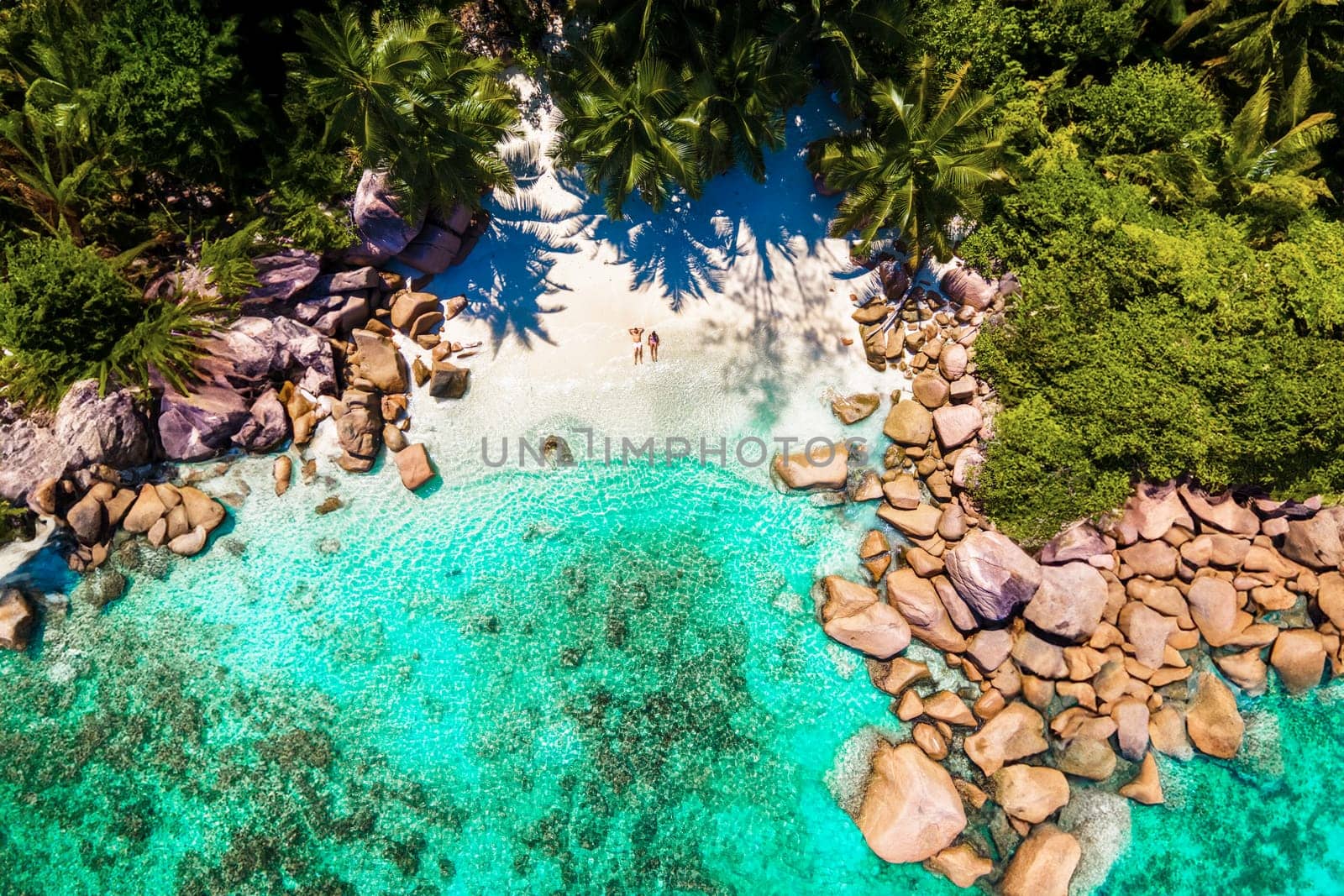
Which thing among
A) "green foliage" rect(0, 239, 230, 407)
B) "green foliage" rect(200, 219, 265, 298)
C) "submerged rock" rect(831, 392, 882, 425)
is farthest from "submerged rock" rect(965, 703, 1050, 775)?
"green foliage" rect(0, 239, 230, 407)

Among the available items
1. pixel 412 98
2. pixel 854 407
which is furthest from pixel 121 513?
pixel 854 407

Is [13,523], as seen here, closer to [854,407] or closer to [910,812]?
[854,407]

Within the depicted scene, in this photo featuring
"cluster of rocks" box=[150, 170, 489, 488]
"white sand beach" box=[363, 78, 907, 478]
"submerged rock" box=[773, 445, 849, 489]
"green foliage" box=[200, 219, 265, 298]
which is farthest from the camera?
"white sand beach" box=[363, 78, 907, 478]

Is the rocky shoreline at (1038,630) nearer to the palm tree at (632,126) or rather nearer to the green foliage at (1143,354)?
the green foliage at (1143,354)

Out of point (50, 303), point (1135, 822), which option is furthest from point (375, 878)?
point (1135, 822)

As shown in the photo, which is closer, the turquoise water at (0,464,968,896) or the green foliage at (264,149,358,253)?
the turquoise water at (0,464,968,896)

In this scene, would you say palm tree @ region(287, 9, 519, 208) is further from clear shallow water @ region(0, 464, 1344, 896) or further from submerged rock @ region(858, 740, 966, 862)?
submerged rock @ region(858, 740, 966, 862)

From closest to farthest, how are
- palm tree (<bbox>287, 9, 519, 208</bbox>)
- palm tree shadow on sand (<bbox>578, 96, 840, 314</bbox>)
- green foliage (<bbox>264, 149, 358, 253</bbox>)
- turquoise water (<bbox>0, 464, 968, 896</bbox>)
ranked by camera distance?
palm tree (<bbox>287, 9, 519, 208</bbox>)
turquoise water (<bbox>0, 464, 968, 896</bbox>)
green foliage (<bbox>264, 149, 358, 253</bbox>)
palm tree shadow on sand (<bbox>578, 96, 840, 314</bbox>)
